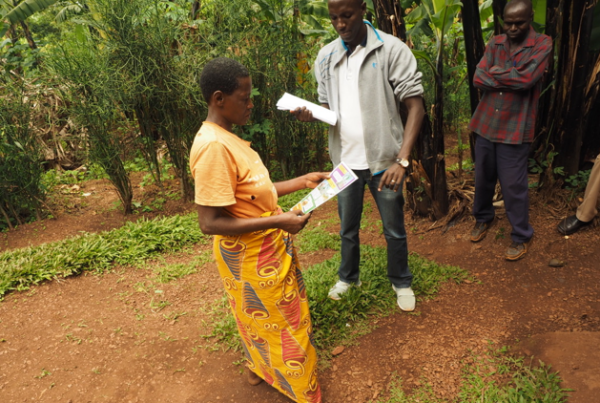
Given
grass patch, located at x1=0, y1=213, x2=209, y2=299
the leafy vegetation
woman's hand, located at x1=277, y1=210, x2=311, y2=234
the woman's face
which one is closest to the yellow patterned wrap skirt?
woman's hand, located at x1=277, y1=210, x2=311, y2=234

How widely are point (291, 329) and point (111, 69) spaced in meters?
3.85

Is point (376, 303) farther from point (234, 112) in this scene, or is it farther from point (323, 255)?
point (234, 112)

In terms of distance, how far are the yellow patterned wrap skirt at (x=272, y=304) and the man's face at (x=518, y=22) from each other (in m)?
2.28

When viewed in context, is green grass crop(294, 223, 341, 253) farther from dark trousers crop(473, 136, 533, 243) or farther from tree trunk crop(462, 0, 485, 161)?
tree trunk crop(462, 0, 485, 161)

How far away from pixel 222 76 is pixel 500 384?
2.13 metres

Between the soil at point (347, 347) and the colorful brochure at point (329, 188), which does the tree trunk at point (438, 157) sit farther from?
the colorful brochure at point (329, 188)

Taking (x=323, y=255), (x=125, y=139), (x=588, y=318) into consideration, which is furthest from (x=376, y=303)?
(x=125, y=139)

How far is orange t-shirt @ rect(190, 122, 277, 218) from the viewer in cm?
161

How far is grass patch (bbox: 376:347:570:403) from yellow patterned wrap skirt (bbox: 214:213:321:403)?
1.83ft

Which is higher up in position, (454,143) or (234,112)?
(234,112)

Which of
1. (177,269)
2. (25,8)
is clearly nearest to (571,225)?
(177,269)

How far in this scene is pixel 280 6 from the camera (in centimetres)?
500

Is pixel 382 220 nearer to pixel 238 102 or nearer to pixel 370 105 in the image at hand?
pixel 370 105

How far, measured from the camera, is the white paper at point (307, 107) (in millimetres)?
2359
